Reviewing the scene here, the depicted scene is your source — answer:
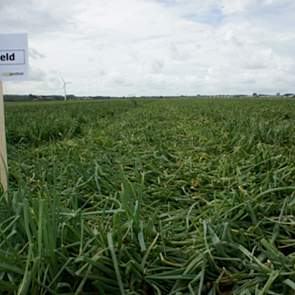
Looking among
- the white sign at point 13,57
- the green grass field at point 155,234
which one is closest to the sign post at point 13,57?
the white sign at point 13,57

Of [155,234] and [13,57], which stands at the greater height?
[13,57]

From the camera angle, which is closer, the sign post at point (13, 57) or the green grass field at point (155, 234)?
the green grass field at point (155, 234)

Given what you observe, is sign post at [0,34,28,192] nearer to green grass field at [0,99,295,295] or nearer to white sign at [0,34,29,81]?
white sign at [0,34,29,81]

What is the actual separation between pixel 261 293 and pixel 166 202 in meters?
1.48

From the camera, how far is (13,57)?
309cm

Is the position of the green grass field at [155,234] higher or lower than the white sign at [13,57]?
lower

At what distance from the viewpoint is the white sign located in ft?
10.0

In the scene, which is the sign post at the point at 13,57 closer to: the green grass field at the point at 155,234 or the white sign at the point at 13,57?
the white sign at the point at 13,57

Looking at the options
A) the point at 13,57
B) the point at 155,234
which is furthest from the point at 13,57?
the point at 155,234

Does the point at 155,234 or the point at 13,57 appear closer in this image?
the point at 155,234

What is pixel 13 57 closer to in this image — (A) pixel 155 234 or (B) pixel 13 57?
(B) pixel 13 57

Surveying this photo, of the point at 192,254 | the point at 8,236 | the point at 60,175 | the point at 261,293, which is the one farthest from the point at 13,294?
the point at 60,175

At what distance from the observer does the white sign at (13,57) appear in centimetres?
306

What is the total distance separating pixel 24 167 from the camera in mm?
4566
